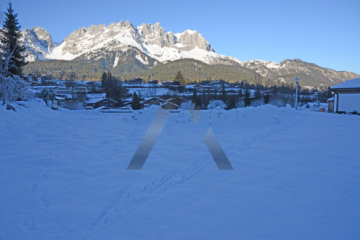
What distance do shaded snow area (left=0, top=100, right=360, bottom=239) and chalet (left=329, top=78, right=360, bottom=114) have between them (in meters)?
14.0

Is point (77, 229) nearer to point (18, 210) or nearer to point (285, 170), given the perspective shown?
point (18, 210)

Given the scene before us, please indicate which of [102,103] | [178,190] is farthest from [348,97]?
[102,103]

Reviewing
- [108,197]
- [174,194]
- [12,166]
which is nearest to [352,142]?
[174,194]

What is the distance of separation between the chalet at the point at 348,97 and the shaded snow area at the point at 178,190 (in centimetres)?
1395

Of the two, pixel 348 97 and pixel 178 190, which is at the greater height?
pixel 348 97

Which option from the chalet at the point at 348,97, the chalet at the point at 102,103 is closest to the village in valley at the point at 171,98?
the chalet at the point at 102,103

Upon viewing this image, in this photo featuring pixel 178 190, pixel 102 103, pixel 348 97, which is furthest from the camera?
pixel 102 103

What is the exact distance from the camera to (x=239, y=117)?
12031 millimetres

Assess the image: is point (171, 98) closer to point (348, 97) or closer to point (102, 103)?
point (102, 103)

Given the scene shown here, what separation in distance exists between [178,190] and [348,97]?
21.4 metres

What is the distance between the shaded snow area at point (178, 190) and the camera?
9.02 feet

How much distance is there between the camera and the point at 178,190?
12.6 ft

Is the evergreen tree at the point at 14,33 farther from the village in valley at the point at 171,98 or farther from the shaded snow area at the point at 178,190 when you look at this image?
the shaded snow area at the point at 178,190

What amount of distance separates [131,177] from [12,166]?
2.80 metres
